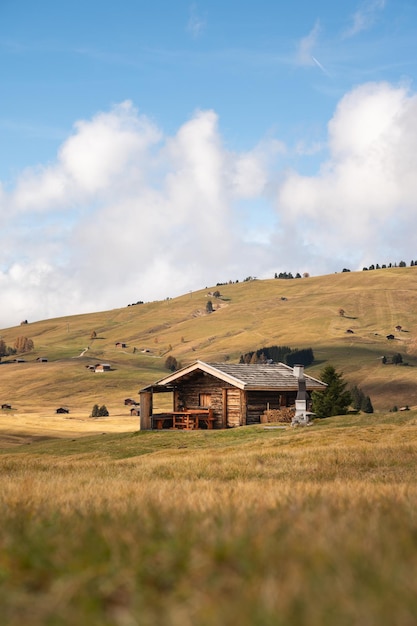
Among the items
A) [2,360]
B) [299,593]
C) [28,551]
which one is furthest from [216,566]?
[2,360]

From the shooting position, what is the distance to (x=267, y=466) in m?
18.0

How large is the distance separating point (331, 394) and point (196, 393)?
10.8 metres

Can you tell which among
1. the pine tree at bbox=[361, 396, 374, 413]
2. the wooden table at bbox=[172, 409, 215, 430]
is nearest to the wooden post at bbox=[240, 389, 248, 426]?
the wooden table at bbox=[172, 409, 215, 430]

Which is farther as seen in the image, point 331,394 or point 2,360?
point 2,360

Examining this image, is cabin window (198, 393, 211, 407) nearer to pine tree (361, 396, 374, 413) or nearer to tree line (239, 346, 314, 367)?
pine tree (361, 396, 374, 413)

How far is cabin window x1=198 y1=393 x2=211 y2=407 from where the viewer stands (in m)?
55.7

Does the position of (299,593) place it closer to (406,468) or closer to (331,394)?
(406,468)

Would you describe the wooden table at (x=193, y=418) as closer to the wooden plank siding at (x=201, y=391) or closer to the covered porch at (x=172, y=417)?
the covered porch at (x=172, y=417)

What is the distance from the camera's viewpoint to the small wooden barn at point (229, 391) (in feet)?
171

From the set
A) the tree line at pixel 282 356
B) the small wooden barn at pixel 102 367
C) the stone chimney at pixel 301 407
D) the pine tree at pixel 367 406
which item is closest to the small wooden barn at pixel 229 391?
the stone chimney at pixel 301 407

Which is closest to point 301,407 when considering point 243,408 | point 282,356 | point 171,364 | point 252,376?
point 243,408

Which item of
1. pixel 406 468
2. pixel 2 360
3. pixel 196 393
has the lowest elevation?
pixel 406 468

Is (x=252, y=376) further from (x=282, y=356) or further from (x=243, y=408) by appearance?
(x=282, y=356)

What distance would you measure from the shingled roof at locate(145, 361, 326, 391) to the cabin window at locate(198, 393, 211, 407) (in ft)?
6.10
